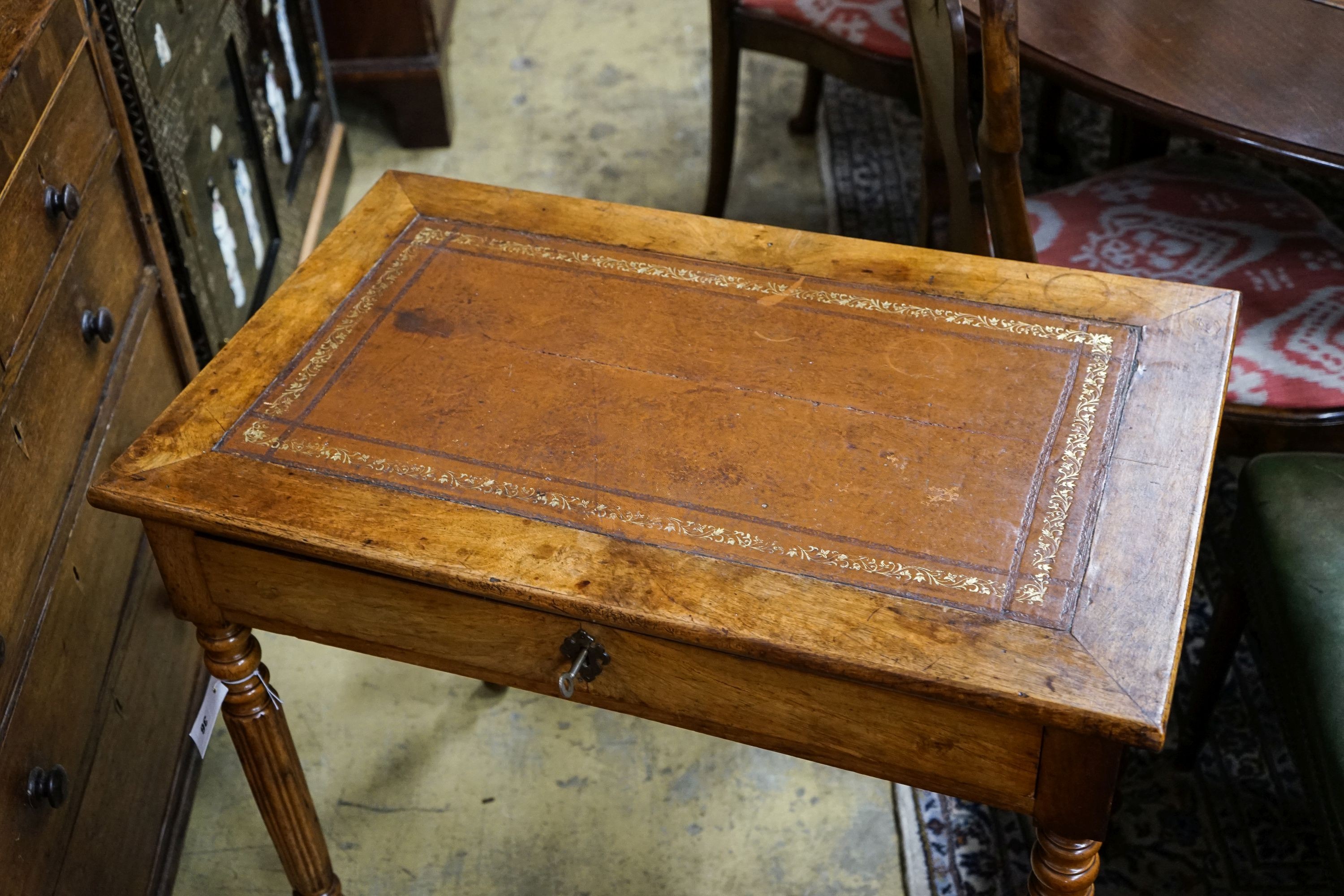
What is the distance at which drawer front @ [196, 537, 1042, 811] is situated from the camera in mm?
1004

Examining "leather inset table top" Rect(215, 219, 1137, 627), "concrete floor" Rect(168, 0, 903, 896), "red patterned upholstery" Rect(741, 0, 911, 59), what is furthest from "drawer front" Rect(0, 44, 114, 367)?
"red patterned upholstery" Rect(741, 0, 911, 59)

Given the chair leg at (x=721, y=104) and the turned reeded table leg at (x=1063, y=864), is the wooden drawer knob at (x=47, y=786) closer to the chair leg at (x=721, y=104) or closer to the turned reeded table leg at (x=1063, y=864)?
the turned reeded table leg at (x=1063, y=864)

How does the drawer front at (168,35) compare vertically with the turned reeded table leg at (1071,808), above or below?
above

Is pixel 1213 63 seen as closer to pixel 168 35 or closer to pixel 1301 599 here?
pixel 1301 599

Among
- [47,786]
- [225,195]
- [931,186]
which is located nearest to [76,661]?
[47,786]

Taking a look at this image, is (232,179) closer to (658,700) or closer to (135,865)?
(135,865)

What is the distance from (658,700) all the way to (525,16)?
2.89 m

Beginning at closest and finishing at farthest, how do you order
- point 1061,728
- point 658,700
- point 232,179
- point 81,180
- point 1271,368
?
point 1061,728 < point 658,700 < point 81,180 < point 1271,368 < point 232,179

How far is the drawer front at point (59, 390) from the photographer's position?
1.25 meters

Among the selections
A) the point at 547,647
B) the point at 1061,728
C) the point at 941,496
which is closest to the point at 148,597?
the point at 547,647

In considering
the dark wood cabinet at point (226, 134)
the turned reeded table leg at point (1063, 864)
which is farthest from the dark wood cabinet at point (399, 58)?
the turned reeded table leg at point (1063, 864)

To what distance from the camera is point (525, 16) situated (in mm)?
3568

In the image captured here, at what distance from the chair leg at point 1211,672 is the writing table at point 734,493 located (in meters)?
0.45

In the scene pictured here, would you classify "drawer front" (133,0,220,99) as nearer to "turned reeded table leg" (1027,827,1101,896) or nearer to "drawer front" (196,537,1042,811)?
"drawer front" (196,537,1042,811)
